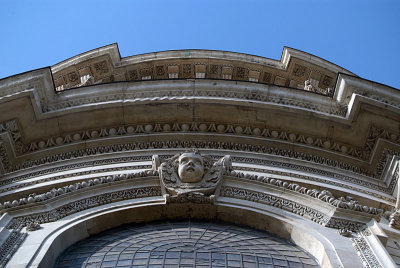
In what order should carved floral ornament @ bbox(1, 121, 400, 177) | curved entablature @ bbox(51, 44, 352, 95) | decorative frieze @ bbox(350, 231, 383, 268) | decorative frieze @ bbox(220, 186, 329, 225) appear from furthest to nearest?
curved entablature @ bbox(51, 44, 352, 95) → carved floral ornament @ bbox(1, 121, 400, 177) → decorative frieze @ bbox(220, 186, 329, 225) → decorative frieze @ bbox(350, 231, 383, 268)

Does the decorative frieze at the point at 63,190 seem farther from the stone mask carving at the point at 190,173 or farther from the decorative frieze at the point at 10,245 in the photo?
the decorative frieze at the point at 10,245

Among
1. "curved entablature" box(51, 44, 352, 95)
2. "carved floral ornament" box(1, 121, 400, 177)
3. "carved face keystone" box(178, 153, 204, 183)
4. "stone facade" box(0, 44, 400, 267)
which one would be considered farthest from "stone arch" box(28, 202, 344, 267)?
"curved entablature" box(51, 44, 352, 95)

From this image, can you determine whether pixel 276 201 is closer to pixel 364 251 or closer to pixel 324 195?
pixel 324 195

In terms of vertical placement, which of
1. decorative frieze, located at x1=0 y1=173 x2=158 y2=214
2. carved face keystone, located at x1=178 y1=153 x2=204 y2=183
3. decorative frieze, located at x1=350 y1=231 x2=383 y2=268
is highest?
carved face keystone, located at x1=178 y1=153 x2=204 y2=183

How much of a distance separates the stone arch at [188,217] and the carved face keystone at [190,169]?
1.97 ft

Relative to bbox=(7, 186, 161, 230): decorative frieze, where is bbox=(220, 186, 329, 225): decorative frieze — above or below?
above

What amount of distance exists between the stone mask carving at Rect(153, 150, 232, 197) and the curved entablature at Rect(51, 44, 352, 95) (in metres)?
11.7

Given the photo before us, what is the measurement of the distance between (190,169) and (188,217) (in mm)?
962

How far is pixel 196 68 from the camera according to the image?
1015 inches

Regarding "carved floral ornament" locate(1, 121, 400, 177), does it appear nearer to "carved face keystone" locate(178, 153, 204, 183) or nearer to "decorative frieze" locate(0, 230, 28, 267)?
"carved face keystone" locate(178, 153, 204, 183)

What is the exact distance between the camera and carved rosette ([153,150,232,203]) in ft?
39.3

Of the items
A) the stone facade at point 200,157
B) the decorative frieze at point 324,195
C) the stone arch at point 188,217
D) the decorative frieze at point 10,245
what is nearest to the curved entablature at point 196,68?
the stone facade at point 200,157

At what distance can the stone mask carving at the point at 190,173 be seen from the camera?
1217 centimetres

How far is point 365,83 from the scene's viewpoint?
1497cm
